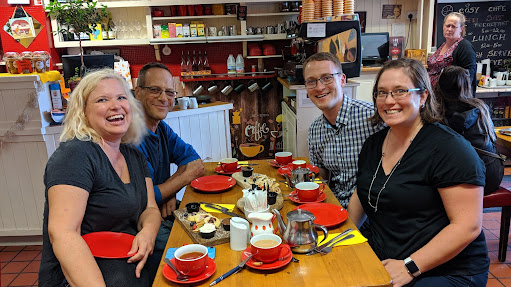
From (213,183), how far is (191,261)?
0.92 m

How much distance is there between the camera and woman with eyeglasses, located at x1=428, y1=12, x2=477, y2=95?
4051mm

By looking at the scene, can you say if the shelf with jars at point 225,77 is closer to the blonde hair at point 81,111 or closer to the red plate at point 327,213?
the blonde hair at point 81,111

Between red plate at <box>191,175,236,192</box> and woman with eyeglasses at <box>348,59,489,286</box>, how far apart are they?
0.72m

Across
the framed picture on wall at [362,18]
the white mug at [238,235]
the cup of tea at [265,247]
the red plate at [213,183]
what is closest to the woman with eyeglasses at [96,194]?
the red plate at [213,183]

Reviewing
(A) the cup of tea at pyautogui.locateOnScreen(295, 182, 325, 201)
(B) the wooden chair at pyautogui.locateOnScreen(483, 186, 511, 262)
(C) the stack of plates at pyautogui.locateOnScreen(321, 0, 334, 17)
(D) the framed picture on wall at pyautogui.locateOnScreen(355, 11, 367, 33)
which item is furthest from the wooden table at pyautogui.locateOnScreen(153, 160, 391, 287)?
(D) the framed picture on wall at pyautogui.locateOnScreen(355, 11, 367, 33)

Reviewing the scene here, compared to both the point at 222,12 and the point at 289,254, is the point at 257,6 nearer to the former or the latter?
the point at 222,12

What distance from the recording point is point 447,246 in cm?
150

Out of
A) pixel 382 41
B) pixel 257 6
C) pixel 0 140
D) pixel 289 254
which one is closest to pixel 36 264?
pixel 0 140

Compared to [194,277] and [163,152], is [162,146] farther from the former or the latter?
[194,277]

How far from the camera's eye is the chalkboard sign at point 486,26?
17.0ft

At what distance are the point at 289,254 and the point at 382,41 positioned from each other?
4367mm

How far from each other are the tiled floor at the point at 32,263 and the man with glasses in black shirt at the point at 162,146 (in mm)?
1248

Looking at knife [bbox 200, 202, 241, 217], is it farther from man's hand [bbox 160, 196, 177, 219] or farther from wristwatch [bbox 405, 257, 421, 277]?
wristwatch [bbox 405, 257, 421, 277]

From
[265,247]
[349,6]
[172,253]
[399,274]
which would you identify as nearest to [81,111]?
[172,253]
